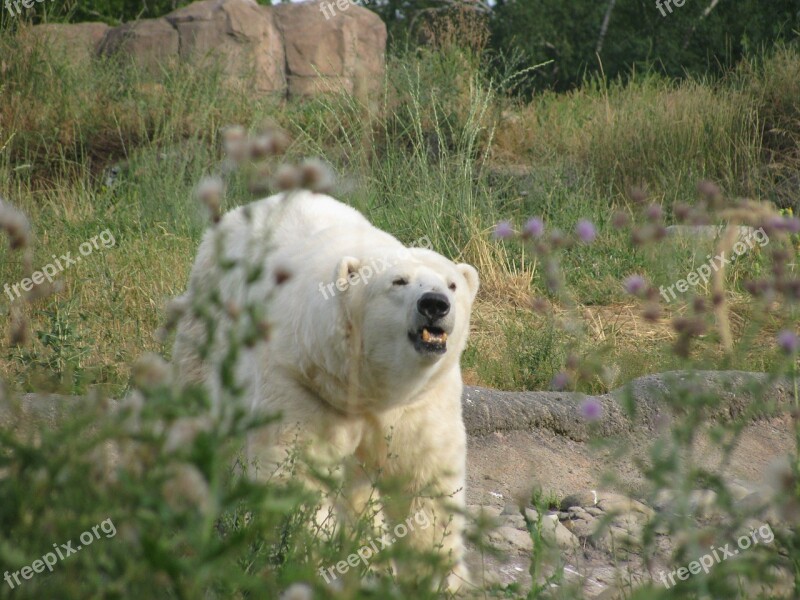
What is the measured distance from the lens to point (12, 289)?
247 inches

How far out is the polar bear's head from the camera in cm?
352

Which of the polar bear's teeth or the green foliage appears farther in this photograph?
the green foliage

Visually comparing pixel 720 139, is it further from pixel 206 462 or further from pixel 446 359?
pixel 206 462

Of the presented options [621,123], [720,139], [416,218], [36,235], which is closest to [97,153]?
[36,235]

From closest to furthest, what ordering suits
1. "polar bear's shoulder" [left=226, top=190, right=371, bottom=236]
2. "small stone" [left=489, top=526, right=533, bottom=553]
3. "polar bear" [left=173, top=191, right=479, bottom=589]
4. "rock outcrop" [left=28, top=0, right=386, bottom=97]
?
"polar bear" [left=173, top=191, right=479, bottom=589] → "small stone" [left=489, top=526, right=533, bottom=553] → "polar bear's shoulder" [left=226, top=190, right=371, bottom=236] → "rock outcrop" [left=28, top=0, right=386, bottom=97]

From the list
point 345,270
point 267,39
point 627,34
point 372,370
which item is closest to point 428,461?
point 372,370

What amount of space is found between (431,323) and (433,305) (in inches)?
2.8

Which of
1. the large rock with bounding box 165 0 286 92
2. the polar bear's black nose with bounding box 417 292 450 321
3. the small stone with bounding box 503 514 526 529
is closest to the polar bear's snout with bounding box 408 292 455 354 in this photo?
the polar bear's black nose with bounding box 417 292 450 321

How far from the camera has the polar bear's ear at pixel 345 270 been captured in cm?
371

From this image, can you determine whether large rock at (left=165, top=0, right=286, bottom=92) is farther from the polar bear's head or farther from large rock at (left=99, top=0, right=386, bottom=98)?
the polar bear's head

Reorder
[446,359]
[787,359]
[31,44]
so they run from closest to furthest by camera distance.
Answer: [787,359] → [446,359] → [31,44]

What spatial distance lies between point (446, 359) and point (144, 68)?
9617mm

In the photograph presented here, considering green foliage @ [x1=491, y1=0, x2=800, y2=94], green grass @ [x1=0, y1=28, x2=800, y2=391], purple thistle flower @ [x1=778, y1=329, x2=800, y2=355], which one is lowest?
green foliage @ [x1=491, y1=0, x2=800, y2=94]

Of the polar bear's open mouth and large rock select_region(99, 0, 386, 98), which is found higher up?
the polar bear's open mouth
